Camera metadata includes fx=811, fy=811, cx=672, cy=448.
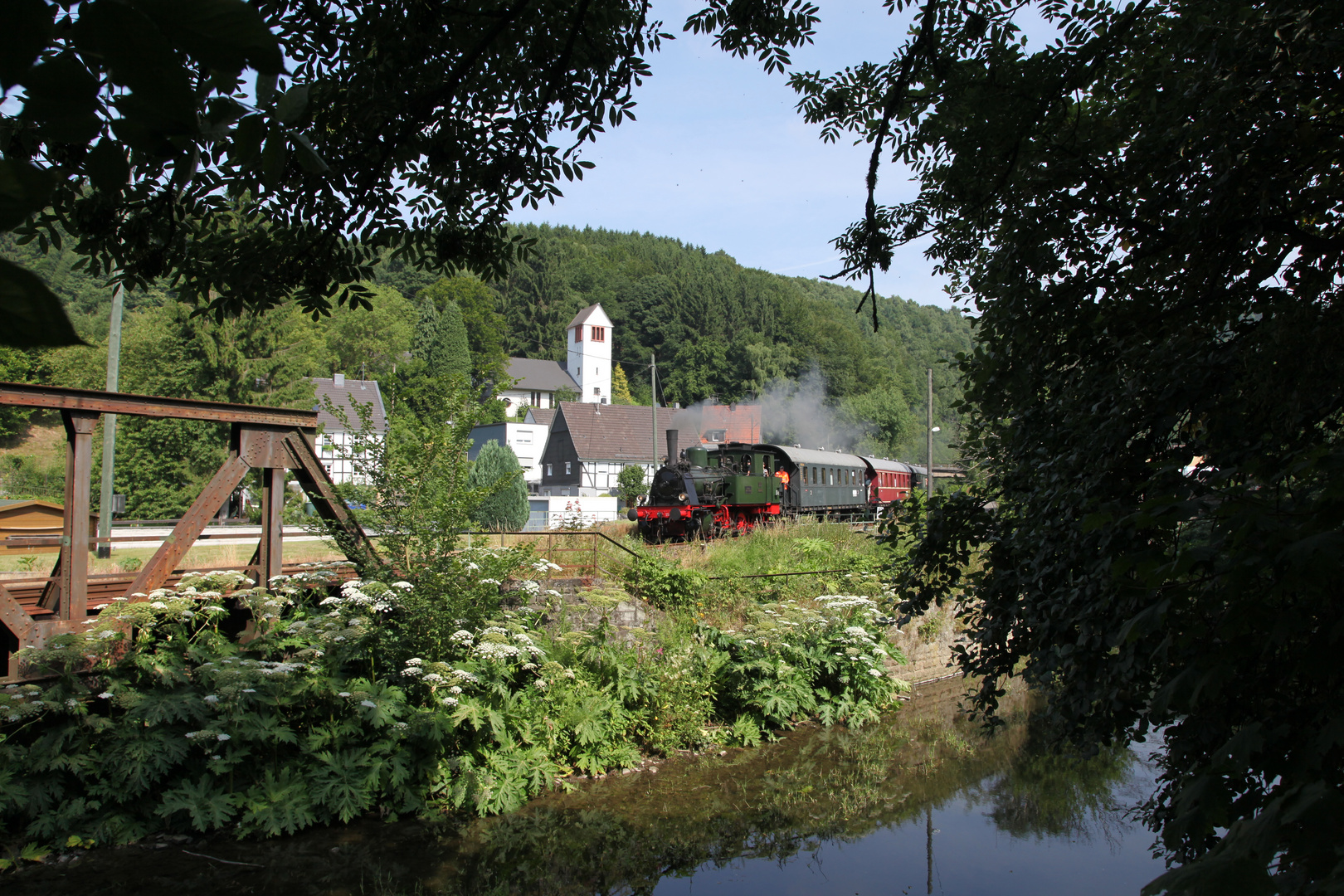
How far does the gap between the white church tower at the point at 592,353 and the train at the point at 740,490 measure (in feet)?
169

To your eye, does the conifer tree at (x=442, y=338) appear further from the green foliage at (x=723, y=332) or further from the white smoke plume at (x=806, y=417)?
the white smoke plume at (x=806, y=417)

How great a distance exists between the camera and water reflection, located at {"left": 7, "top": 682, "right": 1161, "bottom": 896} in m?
6.43

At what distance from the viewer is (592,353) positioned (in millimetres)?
77500

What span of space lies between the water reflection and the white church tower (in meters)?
68.7

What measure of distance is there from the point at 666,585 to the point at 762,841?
16.4 feet

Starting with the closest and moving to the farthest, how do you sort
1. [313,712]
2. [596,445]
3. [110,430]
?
[313,712] < [110,430] < [596,445]

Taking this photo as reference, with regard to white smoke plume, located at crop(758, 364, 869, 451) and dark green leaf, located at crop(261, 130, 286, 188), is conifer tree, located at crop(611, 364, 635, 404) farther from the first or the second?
dark green leaf, located at crop(261, 130, 286, 188)

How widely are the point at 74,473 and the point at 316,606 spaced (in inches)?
113

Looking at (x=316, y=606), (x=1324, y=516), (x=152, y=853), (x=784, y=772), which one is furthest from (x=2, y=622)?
(x=1324, y=516)

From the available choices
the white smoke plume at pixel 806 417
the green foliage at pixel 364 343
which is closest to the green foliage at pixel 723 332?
the white smoke plume at pixel 806 417

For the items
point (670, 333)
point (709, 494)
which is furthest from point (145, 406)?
point (670, 333)

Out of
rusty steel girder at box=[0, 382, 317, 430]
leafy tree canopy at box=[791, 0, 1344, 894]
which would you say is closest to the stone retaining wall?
leafy tree canopy at box=[791, 0, 1344, 894]

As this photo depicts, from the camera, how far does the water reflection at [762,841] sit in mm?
6430

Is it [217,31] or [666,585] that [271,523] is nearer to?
[666,585]
